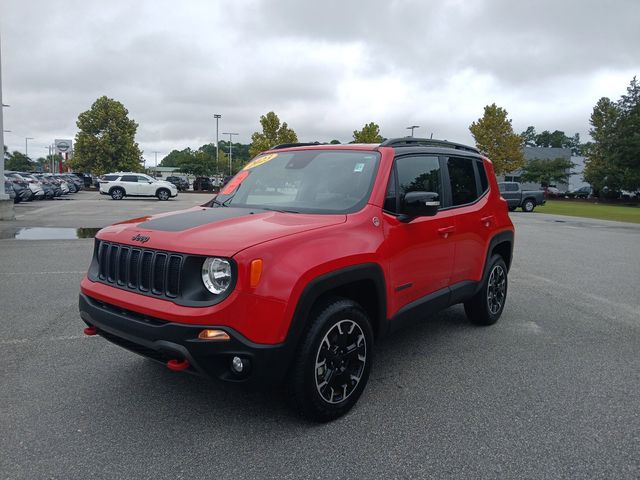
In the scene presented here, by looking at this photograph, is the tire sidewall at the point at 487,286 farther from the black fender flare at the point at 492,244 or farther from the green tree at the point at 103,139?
the green tree at the point at 103,139

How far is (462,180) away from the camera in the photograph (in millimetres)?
4863

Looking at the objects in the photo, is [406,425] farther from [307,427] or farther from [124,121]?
[124,121]

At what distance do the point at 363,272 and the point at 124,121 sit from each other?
56391mm

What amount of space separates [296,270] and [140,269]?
998 millimetres

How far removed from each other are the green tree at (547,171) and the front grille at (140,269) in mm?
58556

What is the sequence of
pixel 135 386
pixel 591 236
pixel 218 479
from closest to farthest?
pixel 218 479 → pixel 135 386 → pixel 591 236

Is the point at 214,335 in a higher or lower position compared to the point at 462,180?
lower


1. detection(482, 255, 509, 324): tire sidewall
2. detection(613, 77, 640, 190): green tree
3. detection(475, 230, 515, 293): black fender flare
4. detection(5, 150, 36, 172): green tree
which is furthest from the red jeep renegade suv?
detection(5, 150, 36, 172): green tree

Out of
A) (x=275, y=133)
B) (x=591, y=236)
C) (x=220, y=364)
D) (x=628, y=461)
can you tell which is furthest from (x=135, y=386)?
(x=275, y=133)

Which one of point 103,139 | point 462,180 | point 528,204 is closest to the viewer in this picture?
point 462,180

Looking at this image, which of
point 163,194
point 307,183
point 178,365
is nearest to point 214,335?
point 178,365

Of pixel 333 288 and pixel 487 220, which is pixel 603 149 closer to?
pixel 487 220

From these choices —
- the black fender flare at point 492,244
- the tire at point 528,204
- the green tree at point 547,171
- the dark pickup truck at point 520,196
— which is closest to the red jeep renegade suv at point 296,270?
the black fender flare at point 492,244

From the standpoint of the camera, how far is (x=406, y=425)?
321 cm
